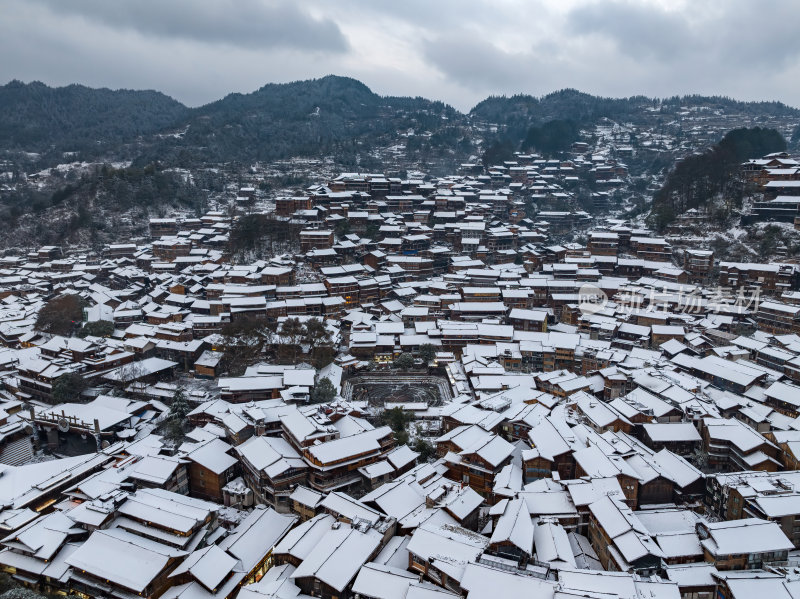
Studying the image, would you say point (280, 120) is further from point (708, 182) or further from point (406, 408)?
point (406, 408)

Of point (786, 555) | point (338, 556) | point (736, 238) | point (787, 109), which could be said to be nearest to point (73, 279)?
point (338, 556)

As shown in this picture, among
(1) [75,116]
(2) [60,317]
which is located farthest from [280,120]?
(2) [60,317]

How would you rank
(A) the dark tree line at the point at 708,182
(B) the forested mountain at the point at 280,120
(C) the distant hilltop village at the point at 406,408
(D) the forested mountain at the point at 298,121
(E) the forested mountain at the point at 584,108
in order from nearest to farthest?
(C) the distant hilltop village at the point at 406,408 → (A) the dark tree line at the point at 708,182 → (D) the forested mountain at the point at 298,121 → (B) the forested mountain at the point at 280,120 → (E) the forested mountain at the point at 584,108

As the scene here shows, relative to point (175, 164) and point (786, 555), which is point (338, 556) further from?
point (175, 164)

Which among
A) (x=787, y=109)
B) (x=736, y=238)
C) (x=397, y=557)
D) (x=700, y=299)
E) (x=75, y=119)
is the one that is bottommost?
(x=397, y=557)

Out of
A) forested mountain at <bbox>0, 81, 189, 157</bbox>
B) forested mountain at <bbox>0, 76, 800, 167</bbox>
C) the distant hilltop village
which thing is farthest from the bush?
forested mountain at <bbox>0, 81, 189, 157</bbox>

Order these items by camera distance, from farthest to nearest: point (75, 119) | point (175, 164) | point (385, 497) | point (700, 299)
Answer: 1. point (75, 119)
2. point (175, 164)
3. point (700, 299)
4. point (385, 497)

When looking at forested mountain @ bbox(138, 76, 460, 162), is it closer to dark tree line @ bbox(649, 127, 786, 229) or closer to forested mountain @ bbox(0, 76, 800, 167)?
forested mountain @ bbox(0, 76, 800, 167)

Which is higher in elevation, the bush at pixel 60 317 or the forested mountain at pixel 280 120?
the forested mountain at pixel 280 120

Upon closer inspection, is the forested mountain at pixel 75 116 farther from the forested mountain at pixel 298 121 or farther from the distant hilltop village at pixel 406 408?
the distant hilltop village at pixel 406 408

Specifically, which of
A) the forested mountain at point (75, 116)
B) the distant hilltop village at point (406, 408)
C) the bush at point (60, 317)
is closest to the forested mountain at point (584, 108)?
→ the distant hilltop village at point (406, 408)
